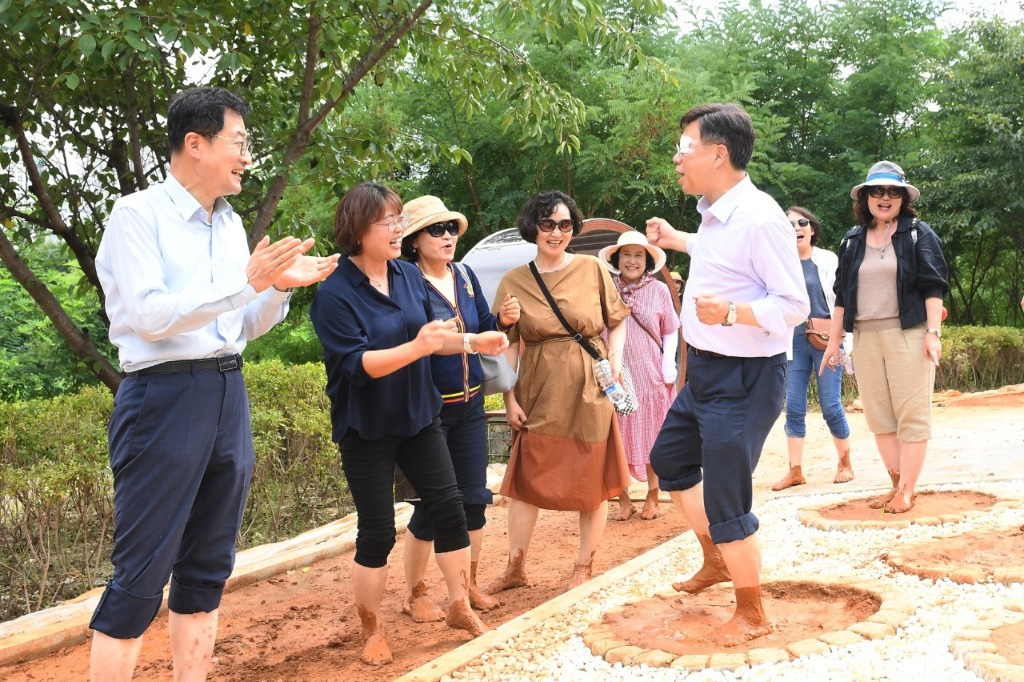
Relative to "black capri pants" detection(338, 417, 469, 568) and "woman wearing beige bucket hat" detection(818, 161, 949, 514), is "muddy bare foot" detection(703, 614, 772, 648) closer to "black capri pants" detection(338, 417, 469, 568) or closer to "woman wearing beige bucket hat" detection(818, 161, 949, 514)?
"black capri pants" detection(338, 417, 469, 568)

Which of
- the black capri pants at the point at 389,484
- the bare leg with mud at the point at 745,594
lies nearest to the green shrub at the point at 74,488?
the black capri pants at the point at 389,484

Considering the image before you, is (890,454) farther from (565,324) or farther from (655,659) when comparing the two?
(655,659)

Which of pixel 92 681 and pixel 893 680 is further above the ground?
pixel 92 681

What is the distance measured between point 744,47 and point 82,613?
16.7 meters

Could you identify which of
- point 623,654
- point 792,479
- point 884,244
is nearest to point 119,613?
point 623,654

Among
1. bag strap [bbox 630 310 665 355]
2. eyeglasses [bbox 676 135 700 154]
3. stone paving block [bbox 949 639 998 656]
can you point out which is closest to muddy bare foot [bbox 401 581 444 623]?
stone paving block [bbox 949 639 998 656]

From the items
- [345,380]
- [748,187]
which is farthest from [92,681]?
[748,187]

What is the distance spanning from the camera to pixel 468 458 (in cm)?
465

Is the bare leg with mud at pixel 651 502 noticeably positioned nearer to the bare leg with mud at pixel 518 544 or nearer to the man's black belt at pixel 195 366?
the bare leg with mud at pixel 518 544

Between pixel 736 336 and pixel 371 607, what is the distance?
1837 millimetres

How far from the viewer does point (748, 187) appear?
3715 mm

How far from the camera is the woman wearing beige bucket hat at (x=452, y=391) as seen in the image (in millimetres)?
4574

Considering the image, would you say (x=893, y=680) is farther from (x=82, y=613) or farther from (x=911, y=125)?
(x=911, y=125)

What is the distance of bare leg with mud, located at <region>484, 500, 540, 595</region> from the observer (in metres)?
5.11
